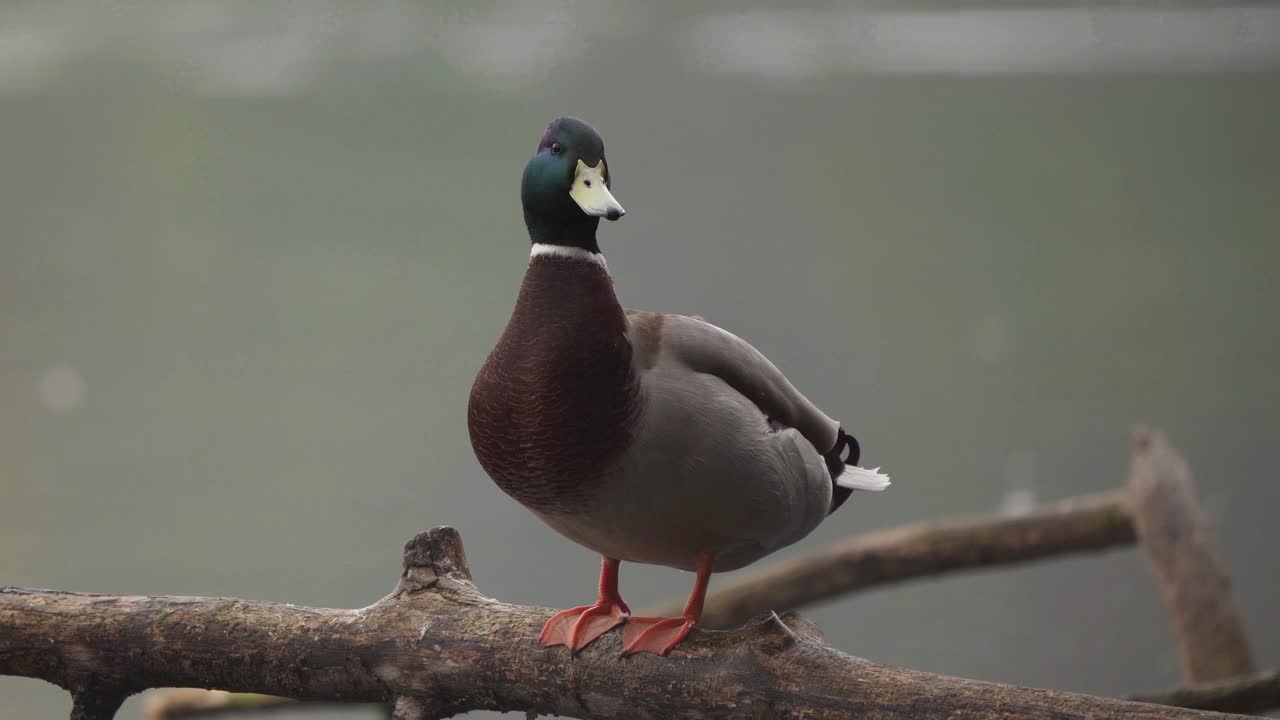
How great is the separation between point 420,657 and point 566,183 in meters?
0.61

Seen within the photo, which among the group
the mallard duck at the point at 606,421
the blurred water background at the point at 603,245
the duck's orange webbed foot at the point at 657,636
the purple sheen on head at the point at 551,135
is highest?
the blurred water background at the point at 603,245

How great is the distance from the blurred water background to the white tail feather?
5.18ft

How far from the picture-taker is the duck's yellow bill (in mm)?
1255

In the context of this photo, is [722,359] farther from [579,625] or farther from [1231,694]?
[1231,694]

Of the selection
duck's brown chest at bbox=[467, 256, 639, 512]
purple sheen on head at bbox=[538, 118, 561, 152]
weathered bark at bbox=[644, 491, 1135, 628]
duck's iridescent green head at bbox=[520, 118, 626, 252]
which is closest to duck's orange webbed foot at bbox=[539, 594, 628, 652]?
duck's brown chest at bbox=[467, 256, 639, 512]

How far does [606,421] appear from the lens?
4.22 ft

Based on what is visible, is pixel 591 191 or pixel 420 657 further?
pixel 420 657

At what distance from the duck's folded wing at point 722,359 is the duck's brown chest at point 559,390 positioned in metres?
0.08

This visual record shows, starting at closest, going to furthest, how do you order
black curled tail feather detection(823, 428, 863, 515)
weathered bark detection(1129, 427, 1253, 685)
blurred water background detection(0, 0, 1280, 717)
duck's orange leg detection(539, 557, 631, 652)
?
1. duck's orange leg detection(539, 557, 631, 652)
2. black curled tail feather detection(823, 428, 863, 515)
3. weathered bark detection(1129, 427, 1253, 685)
4. blurred water background detection(0, 0, 1280, 717)

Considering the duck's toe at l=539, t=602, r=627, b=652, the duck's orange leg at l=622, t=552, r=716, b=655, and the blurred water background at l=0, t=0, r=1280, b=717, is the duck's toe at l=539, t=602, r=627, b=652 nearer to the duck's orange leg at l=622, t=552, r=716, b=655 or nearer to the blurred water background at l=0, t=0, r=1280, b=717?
the duck's orange leg at l=622, t=552, r=716, b=655

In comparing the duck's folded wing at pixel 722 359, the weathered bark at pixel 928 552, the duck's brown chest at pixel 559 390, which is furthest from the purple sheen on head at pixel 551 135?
the weathered bark at pixel 928 552

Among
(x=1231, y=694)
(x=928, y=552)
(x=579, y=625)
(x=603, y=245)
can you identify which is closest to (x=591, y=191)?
(x=579, y=625)

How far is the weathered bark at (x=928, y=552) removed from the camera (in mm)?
2711

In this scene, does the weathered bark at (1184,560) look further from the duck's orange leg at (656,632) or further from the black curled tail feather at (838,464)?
the duck's orange leg at (656,632)
